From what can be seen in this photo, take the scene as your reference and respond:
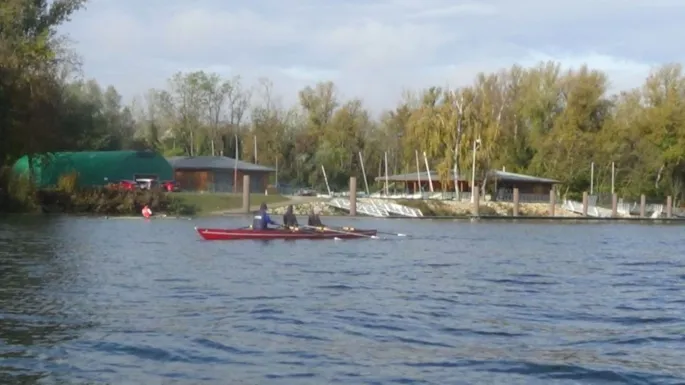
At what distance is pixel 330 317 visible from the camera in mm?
19281

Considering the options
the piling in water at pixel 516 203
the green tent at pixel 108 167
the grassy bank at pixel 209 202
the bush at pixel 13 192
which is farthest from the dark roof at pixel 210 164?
the bush at pixel 13 192

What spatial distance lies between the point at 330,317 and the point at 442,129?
65.3 metres

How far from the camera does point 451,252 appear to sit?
126 ft

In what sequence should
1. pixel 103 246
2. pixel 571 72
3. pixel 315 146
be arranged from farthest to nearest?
pixel 315 146, pixel 571 72, pixel 103 246

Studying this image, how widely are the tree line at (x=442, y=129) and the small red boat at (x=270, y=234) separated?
92.5ft

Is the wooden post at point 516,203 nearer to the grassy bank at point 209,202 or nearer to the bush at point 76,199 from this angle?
the grassy bank at point 209,202

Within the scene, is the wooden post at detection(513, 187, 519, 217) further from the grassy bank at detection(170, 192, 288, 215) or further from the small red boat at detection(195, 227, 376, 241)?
the small red boat at detection(195, 227, 376, 241)

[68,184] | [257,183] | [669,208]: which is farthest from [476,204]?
[68,184]

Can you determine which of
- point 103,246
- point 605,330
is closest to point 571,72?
point 103,246

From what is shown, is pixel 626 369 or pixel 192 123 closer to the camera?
pixel 626 369

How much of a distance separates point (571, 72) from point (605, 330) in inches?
3393

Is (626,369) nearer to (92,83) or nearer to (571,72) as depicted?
(571,72)

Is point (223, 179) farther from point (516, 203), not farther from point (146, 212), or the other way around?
point (146, 212)

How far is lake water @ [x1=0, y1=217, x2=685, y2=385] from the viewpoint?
47.1 ft
